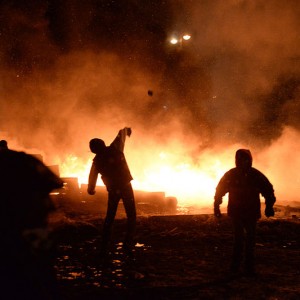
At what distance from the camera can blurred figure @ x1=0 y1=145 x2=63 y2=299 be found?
6.37 feet

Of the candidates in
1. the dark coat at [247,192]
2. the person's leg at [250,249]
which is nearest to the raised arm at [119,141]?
the dark coat at [247,192]

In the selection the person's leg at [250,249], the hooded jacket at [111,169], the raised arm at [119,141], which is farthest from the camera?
the raised arm at [119,141]

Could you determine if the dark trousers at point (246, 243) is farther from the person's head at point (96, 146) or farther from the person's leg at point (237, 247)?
the person's head at point (96, 146)

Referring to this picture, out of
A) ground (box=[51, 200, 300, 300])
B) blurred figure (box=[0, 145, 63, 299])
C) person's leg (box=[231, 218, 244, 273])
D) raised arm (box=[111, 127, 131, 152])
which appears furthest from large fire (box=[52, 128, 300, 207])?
blurred figure (box=[0, 145, 63, 299])

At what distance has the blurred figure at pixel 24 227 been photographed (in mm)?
1942

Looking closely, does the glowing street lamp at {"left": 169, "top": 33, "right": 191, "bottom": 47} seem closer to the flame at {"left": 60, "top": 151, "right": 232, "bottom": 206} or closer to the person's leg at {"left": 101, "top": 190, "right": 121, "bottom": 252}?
the flame at {"left": 60, "top": 151, "right": 232, "bottom": 206}

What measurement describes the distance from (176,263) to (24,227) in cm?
337

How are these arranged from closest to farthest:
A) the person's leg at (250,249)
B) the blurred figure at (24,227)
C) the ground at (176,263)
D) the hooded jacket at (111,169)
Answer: the blurred figure at (24,227) < the ground at (176,263) < the person's leg at (250,249) < the hooded jacket at (111,169)

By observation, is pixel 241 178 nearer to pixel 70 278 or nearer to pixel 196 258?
pixel 196 258

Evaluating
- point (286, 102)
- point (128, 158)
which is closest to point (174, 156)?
point (128, 158)

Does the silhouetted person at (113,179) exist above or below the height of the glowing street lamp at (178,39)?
below

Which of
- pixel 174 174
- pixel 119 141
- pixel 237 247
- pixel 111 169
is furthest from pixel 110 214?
pixel 174 174

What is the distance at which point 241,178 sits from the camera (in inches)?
181

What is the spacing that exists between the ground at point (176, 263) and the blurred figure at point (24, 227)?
0.18 meters
